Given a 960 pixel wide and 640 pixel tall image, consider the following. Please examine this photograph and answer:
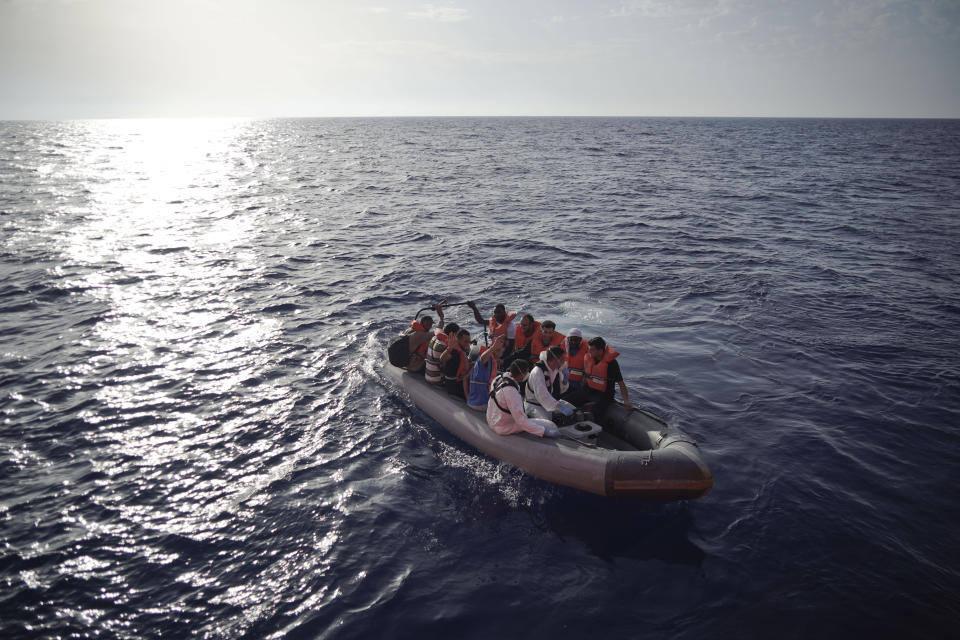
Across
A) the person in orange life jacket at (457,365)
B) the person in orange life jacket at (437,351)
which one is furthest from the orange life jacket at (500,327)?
the person in orange life jacket at (437,351)

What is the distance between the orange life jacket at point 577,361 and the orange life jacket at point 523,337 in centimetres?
79

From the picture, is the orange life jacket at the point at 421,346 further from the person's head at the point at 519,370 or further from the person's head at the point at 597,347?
the person's head at the point at 597,347

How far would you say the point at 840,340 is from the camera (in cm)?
1393

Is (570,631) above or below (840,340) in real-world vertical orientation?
below

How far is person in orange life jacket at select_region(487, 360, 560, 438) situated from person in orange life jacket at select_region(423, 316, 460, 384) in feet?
5.38

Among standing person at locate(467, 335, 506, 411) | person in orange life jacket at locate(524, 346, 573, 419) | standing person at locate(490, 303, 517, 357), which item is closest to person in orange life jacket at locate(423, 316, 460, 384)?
standing person at locate(467, 335, 506, 411)

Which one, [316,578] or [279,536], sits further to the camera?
[279,536]

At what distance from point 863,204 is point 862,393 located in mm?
26809

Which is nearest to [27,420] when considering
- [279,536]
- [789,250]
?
[279,536]

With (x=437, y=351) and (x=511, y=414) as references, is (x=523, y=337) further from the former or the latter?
(x=511, y=414)

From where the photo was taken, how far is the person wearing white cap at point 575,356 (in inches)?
392

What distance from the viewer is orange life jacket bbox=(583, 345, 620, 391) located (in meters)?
9.49

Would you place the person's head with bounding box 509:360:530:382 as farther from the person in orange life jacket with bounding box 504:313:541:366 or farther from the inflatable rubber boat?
the person in orange life jacket with bounding box 504:313:541:366

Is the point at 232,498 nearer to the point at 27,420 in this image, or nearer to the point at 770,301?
the point at 27,420
